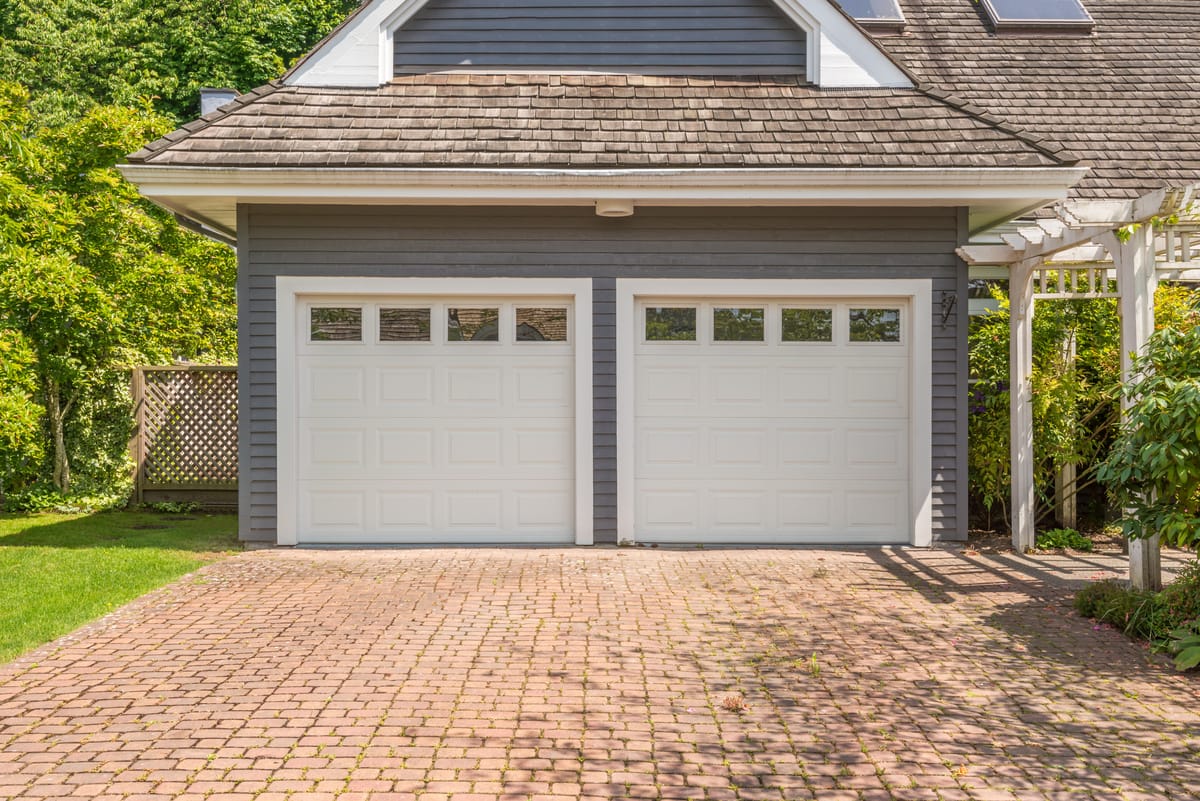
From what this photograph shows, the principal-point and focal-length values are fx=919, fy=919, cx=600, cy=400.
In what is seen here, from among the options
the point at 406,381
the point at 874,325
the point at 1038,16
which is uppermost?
the point at 1038,16

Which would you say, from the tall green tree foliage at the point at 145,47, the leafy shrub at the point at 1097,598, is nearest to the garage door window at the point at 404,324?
the leafy shrub at the point at 1097,598

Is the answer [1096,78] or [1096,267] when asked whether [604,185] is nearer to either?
[1096,267]

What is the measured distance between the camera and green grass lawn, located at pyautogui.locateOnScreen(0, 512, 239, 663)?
18.8 feet

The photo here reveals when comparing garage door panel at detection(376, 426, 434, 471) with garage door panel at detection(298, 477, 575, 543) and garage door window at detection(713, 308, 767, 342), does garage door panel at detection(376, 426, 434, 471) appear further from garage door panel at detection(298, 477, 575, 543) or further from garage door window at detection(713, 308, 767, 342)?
garage door window at detection(713, 308, 767, 342)

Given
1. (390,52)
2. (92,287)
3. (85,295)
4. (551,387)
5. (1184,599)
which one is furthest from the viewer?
(85,295)

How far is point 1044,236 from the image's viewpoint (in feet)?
23.7

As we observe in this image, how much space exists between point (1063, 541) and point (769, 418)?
2.86 m

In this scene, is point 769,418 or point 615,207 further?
point 769,418

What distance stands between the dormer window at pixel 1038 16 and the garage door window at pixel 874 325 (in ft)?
19.3

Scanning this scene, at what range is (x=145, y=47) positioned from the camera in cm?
2277

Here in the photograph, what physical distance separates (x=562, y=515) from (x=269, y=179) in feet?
12.2

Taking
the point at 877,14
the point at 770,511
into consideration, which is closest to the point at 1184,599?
the point at 770,511

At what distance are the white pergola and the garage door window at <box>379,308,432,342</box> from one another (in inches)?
185

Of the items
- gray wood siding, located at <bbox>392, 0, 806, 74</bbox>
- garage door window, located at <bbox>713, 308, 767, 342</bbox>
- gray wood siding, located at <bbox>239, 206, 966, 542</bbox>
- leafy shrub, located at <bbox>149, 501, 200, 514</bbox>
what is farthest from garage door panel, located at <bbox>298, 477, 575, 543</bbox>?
gray wood siding, located at <bbox>392, 0, 806, 74</bbox>
